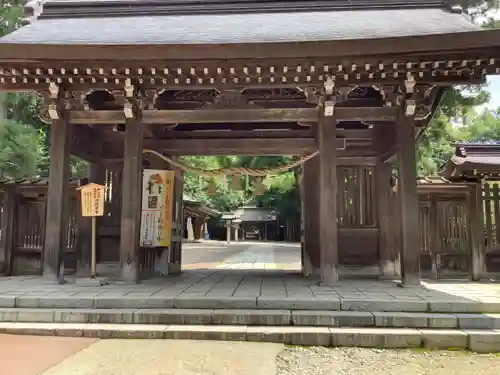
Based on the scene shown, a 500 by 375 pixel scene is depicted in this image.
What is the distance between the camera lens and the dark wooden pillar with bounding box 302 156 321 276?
8.93 m

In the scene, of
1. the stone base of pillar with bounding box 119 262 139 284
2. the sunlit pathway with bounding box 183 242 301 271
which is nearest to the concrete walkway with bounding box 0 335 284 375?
the stone base of pillar with bounding box 119 262 139 284

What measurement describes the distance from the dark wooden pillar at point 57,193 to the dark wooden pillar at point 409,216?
19.8ft

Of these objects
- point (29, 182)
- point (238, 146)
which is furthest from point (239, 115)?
point (29, 182)

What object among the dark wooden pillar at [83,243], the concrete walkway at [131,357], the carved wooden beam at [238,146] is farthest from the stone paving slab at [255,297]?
the carved wooden beam at [238,146]

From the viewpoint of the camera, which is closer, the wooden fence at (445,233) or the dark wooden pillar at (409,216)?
the dark wooden pillar at (409,216)

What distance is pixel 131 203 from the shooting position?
7.26 metres

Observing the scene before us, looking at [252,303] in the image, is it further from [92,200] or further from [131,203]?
[92,200]

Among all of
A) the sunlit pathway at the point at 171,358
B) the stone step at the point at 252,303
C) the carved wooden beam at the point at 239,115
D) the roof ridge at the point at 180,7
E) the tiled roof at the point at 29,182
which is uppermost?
the roof ridge at the point at 180,7

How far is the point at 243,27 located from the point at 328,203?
4274 mm

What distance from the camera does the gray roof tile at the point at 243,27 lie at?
7.52m

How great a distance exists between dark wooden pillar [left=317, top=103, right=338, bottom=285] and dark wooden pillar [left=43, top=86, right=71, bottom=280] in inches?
183

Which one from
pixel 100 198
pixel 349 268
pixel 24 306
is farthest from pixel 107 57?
pixel 349 268

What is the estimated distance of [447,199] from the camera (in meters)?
8.69

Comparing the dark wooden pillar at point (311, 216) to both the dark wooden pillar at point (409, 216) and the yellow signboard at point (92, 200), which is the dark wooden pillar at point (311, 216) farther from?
the yellow signboard at point (92, 200)
